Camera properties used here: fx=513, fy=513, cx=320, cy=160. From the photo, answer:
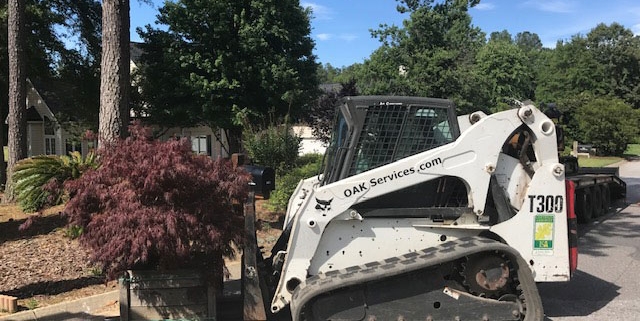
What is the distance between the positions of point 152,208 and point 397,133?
7.53ft

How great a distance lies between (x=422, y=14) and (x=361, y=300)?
25.5m

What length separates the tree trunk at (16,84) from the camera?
481 inches

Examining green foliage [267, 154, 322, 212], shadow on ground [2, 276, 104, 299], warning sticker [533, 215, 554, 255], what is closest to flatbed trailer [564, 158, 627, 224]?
warning sticker [533, 215, 554, 255]

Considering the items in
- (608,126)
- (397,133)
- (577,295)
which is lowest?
(577,295)

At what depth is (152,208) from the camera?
13.8ft

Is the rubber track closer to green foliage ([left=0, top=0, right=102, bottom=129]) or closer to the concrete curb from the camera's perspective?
the concrete curb

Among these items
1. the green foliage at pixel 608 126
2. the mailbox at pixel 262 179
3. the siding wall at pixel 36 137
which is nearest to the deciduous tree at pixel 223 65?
the siding wall at pixel 36 137

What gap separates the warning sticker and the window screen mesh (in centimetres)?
114

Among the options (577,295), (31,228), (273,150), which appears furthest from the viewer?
(273,150)

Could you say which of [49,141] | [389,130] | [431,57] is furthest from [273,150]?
[49,141]

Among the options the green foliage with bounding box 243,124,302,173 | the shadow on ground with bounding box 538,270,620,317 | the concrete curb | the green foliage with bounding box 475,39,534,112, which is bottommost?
the shadow on ground with bounding box 538,270,620,317

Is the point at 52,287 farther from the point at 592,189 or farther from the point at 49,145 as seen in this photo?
the point at 49,145

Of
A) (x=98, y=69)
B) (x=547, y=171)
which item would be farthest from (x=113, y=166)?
(x=98, y=69)

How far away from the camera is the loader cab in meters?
4.81
